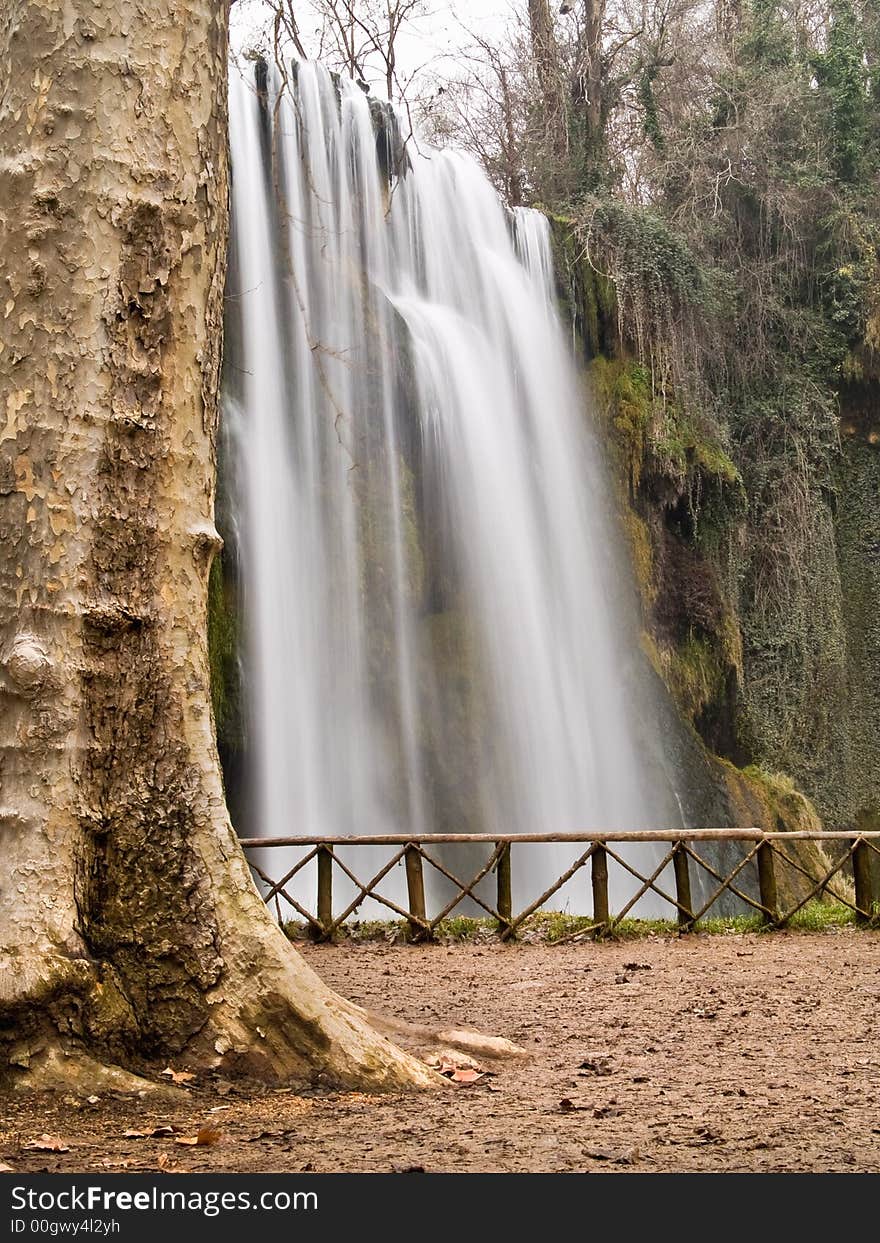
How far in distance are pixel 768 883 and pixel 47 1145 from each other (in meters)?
8.12

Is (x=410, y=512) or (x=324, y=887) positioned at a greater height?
(x=410, y=512)

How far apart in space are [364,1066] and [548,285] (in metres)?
16.9

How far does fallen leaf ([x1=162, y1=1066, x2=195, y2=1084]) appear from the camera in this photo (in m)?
3.74

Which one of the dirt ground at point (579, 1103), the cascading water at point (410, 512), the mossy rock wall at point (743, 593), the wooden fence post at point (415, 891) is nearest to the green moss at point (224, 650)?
the cascading water at point (410, 512)

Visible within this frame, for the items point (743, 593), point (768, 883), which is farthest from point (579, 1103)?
point (743, 593)

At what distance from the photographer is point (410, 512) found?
15.7 m

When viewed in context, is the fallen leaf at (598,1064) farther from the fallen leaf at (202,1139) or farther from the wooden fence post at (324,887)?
the wooden fence post at (324,887)

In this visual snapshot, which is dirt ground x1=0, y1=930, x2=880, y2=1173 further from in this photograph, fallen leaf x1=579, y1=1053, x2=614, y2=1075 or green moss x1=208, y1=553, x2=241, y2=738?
green moss x1=208, y1=553, x2=241, y2=738

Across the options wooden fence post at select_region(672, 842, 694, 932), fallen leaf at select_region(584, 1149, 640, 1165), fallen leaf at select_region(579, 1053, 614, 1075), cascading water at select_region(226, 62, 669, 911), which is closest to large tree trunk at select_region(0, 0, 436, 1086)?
Answer: fallen leaf at select_region(579, 1053, 614, 1075)

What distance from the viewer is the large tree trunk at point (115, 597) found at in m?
3.82

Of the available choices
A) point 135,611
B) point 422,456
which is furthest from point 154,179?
point 422,456

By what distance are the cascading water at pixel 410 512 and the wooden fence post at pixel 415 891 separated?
12.2ft

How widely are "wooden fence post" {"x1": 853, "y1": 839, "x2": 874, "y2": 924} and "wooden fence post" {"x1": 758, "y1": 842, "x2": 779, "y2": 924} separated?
→ 2.48 ft

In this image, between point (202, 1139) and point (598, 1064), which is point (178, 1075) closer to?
point (202, 1139)
